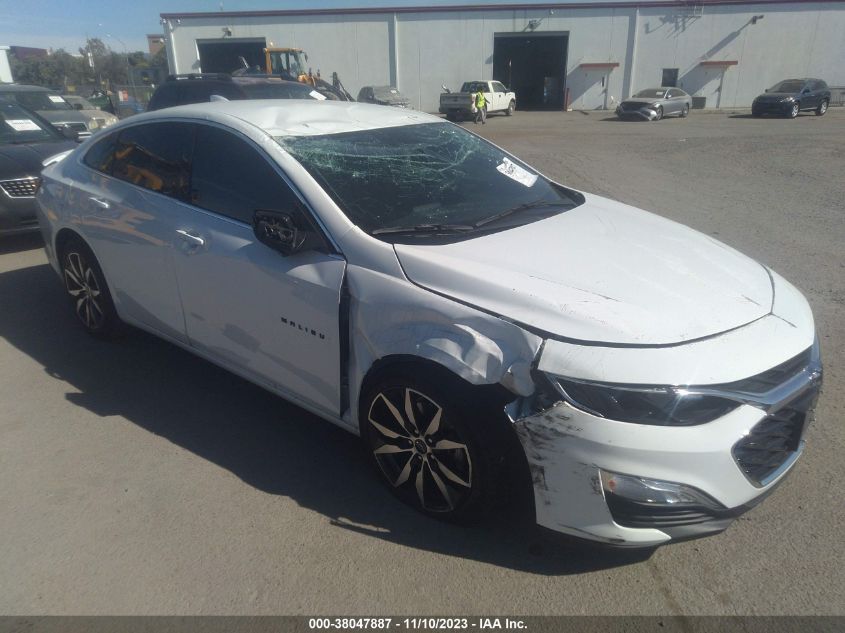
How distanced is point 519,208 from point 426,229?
701 millimetres

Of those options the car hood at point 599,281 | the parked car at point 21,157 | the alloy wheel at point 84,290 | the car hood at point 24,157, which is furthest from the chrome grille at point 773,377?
the car hood at point 24,157

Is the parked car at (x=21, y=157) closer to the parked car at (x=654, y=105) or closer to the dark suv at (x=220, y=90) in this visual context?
the dark suv at (x=220, y=90)

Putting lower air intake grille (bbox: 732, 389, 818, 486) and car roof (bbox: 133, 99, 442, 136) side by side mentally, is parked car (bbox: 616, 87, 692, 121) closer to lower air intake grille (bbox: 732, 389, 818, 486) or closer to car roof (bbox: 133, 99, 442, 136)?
car roof (bbox: 133, 99, 442, 136)

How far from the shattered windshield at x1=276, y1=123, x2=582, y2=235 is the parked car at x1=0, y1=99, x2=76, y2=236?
155 inches

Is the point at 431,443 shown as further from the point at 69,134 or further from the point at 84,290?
the point at 69,134

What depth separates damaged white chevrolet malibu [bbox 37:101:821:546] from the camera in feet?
7.33

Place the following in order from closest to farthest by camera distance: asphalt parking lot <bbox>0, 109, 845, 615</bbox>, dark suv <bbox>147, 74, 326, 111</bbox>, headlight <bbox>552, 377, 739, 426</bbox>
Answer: headlight <bbox>552, 377, 739, 426</bbox>, asphalt parking lot <bbox>0, 109, 845, 615</bbox>, dark suv <bbox>147, 74, 326, 111</bbox>

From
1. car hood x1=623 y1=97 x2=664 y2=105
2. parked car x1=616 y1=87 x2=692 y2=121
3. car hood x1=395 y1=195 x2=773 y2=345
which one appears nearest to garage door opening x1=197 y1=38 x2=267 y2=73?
parked car x1=616 y1=87 x2=692 y2=121

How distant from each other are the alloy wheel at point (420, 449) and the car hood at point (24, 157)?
19.3ft

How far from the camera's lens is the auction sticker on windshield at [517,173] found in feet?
12.5

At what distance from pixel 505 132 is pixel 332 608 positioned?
75.6 feet


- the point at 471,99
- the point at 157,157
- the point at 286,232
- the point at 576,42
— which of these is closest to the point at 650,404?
the point at 286,232

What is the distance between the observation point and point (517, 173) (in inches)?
153

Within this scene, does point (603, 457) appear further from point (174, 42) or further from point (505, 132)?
point (174, 42)
